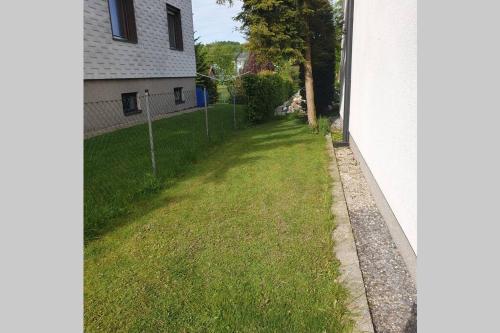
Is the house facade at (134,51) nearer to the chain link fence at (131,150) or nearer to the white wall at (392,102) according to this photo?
the chain link fence at (131,150)

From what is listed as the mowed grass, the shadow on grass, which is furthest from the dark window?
the mowed grass

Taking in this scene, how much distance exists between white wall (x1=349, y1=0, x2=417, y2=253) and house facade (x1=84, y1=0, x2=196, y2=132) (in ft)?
18.9

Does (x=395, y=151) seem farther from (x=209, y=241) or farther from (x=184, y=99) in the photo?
(x=184, y=99)

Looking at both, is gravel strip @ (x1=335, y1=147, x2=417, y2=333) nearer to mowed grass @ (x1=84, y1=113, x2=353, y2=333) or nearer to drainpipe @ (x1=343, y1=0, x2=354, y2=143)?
mowed grass @ (x1=84, y1=113, x2=353, y2=333)

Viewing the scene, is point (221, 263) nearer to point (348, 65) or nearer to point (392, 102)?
point (392, 102)

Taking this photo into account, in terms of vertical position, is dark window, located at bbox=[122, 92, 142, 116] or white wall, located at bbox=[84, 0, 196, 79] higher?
white wall, located at bbox=[84, 0, 196, 79]

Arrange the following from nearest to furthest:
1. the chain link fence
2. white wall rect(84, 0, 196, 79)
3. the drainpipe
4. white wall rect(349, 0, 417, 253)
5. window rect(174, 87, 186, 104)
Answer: white wall rect(349, 0, 417, 253), the chain link fence, the drainpipe, white wall rect(84, 0, 196, 79), window rect(174, 87, 186, 104)

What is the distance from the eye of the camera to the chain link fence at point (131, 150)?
494 centimetres

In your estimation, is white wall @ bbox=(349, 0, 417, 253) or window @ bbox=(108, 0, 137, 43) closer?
white wall @ bbox=(349, 0, 417, 253)

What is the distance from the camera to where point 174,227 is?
413 cm

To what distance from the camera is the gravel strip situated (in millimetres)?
2516

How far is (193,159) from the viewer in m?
7.33

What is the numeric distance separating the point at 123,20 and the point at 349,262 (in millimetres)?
13029

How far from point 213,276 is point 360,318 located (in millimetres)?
1376
